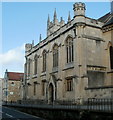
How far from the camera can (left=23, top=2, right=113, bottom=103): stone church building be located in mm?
24609

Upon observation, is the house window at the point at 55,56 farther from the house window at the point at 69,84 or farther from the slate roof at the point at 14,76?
the slate roof at the point at 14,76

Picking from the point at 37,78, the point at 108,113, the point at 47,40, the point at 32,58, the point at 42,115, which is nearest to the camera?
the point at 108,113

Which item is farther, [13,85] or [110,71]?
[13,85]

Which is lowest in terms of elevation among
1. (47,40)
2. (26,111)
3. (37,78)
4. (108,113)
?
(26,111)

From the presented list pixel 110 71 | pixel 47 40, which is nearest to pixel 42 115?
pixel 110 71

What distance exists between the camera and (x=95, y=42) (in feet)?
88.8

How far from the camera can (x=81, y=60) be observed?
2523cm

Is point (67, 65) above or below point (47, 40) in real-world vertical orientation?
below

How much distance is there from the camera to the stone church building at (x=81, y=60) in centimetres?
2461

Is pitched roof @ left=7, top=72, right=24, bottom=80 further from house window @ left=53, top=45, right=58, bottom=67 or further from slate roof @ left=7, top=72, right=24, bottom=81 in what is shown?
house window @ left=53, top=45, right=58, bottom=67

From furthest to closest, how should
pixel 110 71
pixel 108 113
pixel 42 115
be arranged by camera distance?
pixel 110 71 < pixel 42 115 < pixel 108 113

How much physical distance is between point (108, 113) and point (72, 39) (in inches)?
629

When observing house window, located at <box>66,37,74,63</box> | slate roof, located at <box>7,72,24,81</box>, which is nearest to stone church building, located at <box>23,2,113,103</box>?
house window, located at <box>66,37,74,63</box>

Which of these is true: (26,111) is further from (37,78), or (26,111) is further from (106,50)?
(106,50)
